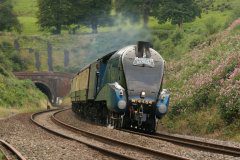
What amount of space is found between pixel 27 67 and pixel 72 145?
60.5m

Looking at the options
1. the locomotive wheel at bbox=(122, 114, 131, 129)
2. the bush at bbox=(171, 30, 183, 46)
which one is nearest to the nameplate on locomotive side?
the locomotive wheel at bbox=(122, 114, 131, 129)

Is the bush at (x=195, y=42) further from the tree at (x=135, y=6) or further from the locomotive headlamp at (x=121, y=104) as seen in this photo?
the locomotive headlamp at (x=121, y=104)

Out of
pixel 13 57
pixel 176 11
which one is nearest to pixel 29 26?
pixel 13 57

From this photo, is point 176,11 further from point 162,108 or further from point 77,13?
point 162,108

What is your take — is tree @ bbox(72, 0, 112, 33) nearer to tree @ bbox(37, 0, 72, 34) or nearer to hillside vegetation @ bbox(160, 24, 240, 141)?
tree @ bbox(37, 0, 72, 34)

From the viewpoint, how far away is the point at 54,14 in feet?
286

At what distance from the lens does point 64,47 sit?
77062mm

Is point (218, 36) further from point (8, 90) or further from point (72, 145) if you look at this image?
point (72, 145)

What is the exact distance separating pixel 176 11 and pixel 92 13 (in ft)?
74.4

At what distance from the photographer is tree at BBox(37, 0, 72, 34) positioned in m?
85.5

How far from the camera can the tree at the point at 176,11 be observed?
218 feet

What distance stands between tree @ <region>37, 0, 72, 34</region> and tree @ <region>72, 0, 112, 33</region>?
1.52 metres

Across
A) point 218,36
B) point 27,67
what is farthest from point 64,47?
point 218,36

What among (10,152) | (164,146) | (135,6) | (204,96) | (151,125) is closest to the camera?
(10,152)
